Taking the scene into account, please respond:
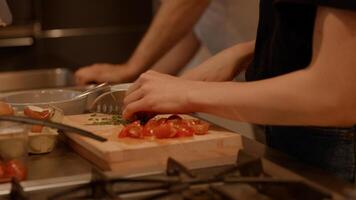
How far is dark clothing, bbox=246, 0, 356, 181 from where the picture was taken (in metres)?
0.93

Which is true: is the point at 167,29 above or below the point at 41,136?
above

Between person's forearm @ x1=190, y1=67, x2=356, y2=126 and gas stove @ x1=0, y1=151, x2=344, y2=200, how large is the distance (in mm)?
103

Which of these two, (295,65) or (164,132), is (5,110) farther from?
(295,65)

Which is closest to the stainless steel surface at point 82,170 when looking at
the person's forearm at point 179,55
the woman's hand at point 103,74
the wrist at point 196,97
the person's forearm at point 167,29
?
the wrist at point 196,97

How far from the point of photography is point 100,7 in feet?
8.05

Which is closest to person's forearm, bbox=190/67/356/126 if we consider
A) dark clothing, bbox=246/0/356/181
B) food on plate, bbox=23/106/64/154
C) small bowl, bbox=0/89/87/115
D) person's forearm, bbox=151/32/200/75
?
dark clothing, bbox=246/0/356/181

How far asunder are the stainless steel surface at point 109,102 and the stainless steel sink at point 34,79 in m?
0.70

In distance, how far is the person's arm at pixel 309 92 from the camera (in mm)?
822

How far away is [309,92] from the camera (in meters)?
0.86

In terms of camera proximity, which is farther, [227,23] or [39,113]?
[227,23]

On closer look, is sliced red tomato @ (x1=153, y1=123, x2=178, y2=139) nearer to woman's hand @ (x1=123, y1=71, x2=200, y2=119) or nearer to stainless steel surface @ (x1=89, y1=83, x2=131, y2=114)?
woman's hand @ (x1=123, y1=71, x2=200, y2=119)

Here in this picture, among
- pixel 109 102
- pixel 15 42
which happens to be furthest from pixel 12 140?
pixel 15 42

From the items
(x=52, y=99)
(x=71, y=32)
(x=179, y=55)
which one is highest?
(x=71, y=32)

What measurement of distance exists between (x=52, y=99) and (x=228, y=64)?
38 cm
